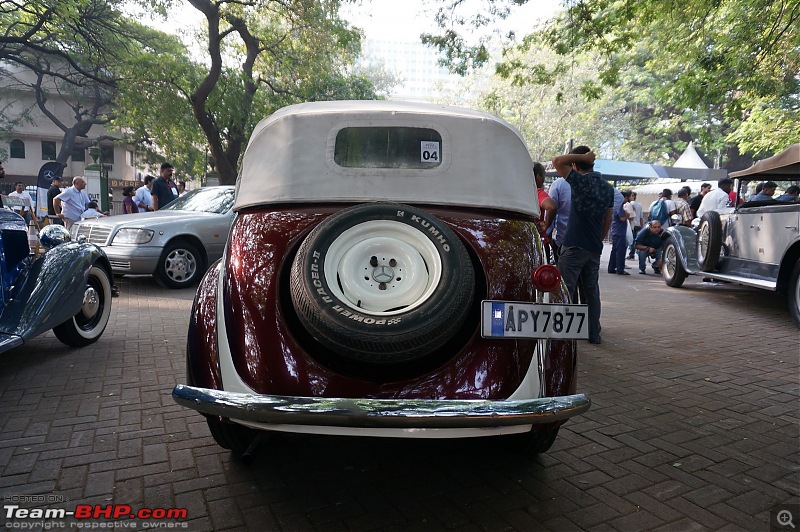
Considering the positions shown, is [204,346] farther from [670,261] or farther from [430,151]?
[670,261]

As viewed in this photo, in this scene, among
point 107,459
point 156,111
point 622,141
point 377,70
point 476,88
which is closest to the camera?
point 107,459

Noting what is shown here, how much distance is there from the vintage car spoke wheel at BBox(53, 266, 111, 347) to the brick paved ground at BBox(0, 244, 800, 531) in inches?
9.2

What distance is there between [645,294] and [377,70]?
60.4m

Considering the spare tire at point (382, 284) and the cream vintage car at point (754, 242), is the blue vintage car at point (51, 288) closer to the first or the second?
the spare tire at point (382, 284)

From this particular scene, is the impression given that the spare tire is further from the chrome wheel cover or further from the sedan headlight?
the chrome wheel cover

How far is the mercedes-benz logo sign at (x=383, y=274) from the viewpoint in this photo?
7.99 ft

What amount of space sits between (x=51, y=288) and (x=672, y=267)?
383 inches

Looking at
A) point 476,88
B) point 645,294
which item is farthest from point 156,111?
point 476,88

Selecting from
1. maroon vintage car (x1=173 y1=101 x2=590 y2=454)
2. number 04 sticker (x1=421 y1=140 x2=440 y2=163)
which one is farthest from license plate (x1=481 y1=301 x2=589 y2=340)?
number 04 sticker (x1=421 y1=140 x2=440 y2=163)

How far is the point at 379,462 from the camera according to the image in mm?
2830

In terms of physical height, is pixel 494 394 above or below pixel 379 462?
above

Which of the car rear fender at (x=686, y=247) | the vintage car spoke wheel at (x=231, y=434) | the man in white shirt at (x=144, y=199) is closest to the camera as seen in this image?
the vintage car spoke wheel at (x=231, y=434)

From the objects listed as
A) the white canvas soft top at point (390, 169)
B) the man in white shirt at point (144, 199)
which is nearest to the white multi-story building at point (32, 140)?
the man in white shirt at point (144, 199)

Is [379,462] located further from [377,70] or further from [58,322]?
[377,70]
